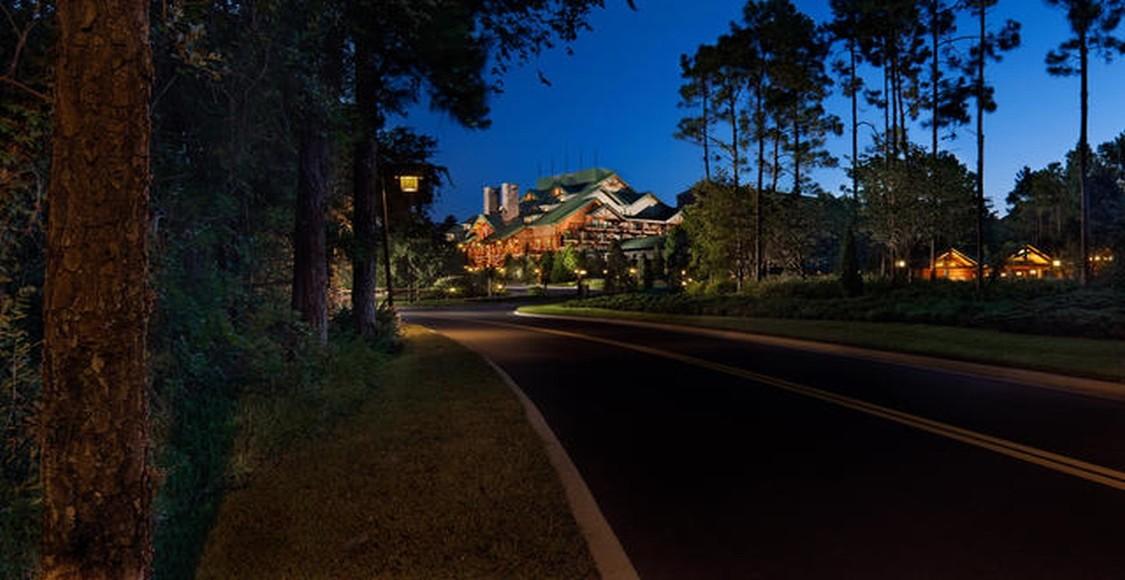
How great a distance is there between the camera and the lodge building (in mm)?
86938

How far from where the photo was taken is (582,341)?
21.8 metres

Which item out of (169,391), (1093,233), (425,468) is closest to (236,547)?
(425,468)

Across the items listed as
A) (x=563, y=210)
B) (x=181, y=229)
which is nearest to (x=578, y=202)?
(x=563, y=210)

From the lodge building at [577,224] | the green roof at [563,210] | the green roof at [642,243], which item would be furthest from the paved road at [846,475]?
the green roof at [563,210]

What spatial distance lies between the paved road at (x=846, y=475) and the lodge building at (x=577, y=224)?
67835 mm

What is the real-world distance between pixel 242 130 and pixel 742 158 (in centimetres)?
3526

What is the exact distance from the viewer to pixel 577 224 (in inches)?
3467

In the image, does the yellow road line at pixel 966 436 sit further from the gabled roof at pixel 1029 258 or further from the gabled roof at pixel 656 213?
the gabled roof at pixel 656 213

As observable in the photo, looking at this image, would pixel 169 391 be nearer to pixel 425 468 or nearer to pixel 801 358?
pixel 425 468

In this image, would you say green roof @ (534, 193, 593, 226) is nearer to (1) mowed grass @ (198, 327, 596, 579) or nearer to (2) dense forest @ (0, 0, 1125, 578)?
(2) dense forest @ (0, 0, 1125, 578)

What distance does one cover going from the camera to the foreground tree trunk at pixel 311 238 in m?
12.7

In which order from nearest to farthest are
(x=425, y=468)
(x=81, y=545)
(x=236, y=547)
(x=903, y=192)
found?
(x=81, y=545), (x=236, y=547), (x=425, y=468), (x=903, y=192)

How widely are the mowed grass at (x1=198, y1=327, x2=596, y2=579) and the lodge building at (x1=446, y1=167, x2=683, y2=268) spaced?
229 ft

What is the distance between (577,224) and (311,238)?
249 feet
